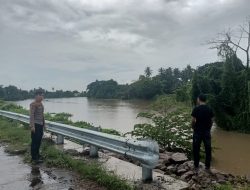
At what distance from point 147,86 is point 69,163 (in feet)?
276

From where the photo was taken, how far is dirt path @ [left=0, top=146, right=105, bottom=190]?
21.6 ft

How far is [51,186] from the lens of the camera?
6625 mm

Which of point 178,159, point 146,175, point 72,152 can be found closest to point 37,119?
point 72,152

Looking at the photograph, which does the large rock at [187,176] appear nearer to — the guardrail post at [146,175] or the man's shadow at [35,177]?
the guardrail post at [146,175]

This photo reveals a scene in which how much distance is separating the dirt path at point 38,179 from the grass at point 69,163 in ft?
0.51

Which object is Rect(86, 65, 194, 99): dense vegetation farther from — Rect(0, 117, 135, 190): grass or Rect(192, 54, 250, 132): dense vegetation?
Rect(0, 117, 135, 190): grass

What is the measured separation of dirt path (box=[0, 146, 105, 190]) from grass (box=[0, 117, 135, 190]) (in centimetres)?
16

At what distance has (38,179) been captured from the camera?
7184 mm

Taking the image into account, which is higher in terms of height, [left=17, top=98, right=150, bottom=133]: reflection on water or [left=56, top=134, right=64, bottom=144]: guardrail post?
[left=56, top=134, right=64, bottom=144]: guardrail post

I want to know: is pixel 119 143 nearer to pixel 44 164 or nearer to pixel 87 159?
pixel 87 159

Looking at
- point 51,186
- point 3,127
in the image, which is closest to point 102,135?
point 51,186

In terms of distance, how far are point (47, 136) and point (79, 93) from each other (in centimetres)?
12481

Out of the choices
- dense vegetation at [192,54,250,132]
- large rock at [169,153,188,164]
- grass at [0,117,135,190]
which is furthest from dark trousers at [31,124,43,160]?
dense vegetation at [192,54,250,132]

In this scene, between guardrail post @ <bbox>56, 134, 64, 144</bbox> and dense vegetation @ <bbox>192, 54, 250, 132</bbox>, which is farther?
dense vegetation @ <bbox>192, 54, 250, 132</bbox>
